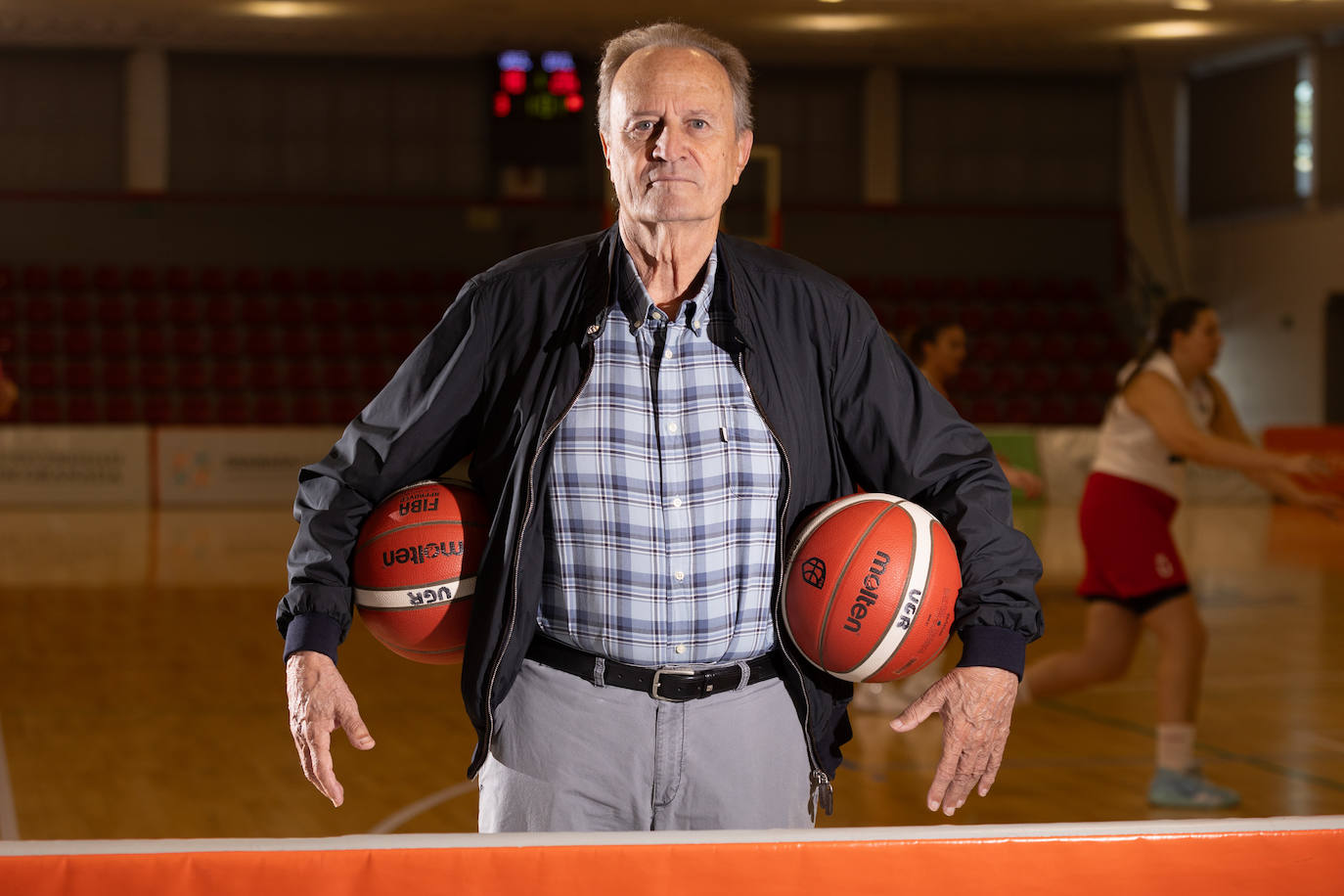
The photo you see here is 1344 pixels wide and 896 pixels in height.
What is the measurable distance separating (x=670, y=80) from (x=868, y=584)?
0.74 metres

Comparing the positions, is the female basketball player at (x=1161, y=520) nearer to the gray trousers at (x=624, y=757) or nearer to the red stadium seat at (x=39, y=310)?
the gray trousers at (x=624, y=757)

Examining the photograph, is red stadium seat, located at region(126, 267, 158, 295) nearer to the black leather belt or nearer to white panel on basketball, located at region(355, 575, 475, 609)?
white panel on basketball, located at region(355, 575, 475, 609)

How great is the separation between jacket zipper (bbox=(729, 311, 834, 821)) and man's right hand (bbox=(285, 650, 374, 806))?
1.94 feet

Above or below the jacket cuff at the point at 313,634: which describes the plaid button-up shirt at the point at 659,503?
above

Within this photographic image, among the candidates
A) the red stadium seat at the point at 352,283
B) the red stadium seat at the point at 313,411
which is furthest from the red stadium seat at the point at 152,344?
the red stadium seat at the point at 352,283

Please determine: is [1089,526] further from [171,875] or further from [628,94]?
[171,875]

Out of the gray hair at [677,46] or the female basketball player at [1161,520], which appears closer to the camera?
the gray hair at [677,46]

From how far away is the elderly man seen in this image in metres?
1.95

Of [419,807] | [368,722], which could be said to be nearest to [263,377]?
[368,722]

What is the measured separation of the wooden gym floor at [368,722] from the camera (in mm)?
4547

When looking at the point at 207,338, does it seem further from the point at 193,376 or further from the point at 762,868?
the point at 762,868

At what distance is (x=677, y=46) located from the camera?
6.50ft

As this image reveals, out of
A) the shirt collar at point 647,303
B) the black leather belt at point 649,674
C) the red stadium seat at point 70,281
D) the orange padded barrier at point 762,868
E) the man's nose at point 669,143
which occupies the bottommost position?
the orange padded barrier at point 762,868

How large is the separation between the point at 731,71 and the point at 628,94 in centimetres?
17
